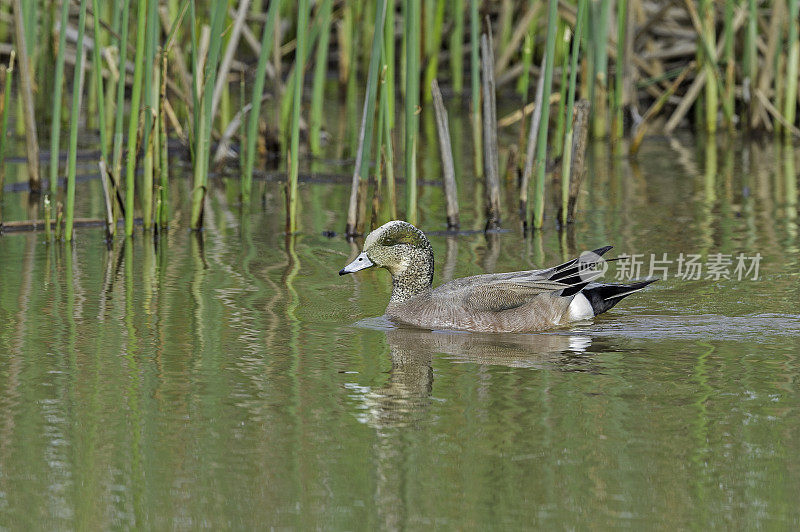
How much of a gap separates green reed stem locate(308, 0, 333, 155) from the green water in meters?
1.51

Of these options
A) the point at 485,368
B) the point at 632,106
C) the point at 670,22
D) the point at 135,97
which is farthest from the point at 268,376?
the point at 670,22

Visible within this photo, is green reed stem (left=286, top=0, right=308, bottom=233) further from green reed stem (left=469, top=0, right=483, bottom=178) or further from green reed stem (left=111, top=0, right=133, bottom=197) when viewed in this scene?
green reed stem (left=469, top=0, right=483, bottom=178)

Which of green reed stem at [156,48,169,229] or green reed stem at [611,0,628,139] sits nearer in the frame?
green reed stem at [156,48,169,229]

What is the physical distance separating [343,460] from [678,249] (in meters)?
4.33

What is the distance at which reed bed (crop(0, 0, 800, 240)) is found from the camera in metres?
7.53

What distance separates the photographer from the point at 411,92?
7.31 metres

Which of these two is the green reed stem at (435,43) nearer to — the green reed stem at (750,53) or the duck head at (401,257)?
the green reed stem at (750,53)

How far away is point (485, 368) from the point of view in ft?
17.4

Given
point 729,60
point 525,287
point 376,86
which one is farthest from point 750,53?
point 525,287

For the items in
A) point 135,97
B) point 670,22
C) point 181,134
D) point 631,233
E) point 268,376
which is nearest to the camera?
point 268,376

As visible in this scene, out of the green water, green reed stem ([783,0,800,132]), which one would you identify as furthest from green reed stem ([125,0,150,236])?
green reed stem ([783,0,800,132])

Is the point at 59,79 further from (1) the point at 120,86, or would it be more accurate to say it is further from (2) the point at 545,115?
(2) the point at 545,115

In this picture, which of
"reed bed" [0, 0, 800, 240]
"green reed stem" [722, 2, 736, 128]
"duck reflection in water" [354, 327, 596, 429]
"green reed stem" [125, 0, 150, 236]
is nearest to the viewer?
"duck reflection in water" [354, 327, 596, 429]

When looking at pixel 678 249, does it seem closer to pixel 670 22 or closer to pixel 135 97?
pixel 135 97
